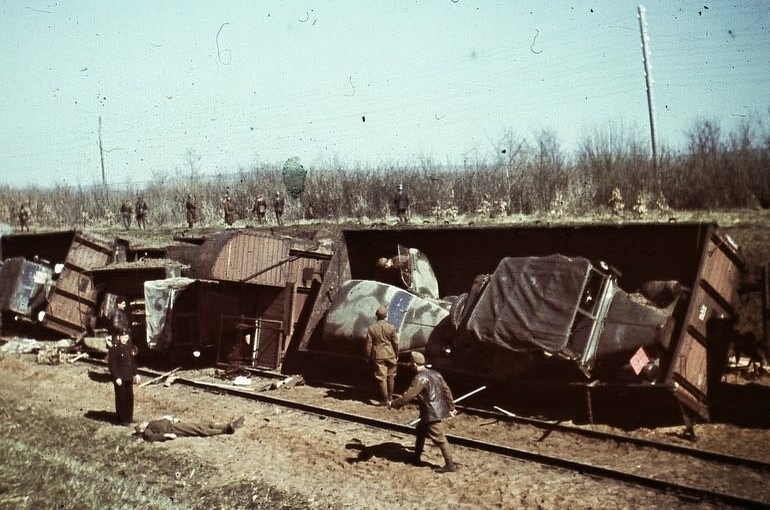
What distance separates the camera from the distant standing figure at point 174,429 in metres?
11.1

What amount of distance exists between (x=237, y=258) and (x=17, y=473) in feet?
27.0

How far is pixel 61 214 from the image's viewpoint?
53750mm

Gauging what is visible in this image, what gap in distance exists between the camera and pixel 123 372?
1177 centimetres

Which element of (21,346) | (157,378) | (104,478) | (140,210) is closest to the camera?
(104,478)

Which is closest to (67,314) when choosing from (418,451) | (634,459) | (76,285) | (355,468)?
(76,285)

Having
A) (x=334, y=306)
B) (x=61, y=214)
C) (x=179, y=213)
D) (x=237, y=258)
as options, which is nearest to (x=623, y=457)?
(x=334, y=306)

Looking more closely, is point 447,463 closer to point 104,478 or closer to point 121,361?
point 104,478

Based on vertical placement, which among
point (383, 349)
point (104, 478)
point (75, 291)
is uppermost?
point (75, 291)

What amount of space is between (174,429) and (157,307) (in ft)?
23.3

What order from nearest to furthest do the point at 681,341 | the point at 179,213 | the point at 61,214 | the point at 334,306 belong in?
the point at 681,341, the point at 334,306, the point at 179,213, the point at 61,214

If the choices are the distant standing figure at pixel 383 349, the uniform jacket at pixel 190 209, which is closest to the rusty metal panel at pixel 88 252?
the distant standing figure at pixel 383 349

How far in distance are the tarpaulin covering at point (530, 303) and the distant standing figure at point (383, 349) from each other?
1789mm

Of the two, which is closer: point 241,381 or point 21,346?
point 241,381

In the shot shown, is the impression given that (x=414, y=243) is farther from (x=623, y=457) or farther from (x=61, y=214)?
(x=61, y=214)
